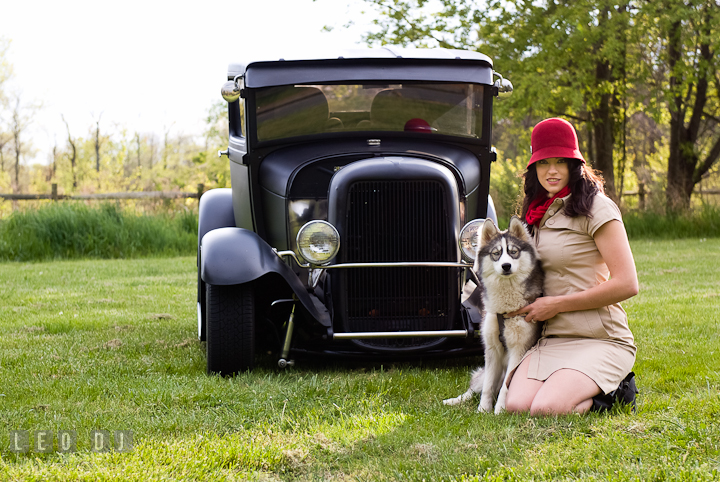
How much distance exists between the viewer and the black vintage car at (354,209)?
12.3 ft

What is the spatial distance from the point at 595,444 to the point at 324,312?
1731mm

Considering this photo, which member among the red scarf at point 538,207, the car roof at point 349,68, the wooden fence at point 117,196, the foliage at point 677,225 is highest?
the car roof at point 349,68

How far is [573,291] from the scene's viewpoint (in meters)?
3.13

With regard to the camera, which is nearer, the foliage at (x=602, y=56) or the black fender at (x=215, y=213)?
the black fender at (x=215, y=213)

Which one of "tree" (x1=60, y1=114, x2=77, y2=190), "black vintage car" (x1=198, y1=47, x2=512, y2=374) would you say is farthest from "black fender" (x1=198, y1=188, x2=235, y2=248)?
"tree" (x1=60, y1=114, x2=77, y2=190)

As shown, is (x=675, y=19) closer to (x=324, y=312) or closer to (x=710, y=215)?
(x=710, y=215)

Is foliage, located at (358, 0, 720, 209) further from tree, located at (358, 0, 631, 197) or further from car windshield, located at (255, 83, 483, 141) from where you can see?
car windshield, located at (255, 83, 483, 141)

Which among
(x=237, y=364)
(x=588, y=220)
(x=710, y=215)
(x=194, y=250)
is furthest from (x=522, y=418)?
(x=710, y=215)

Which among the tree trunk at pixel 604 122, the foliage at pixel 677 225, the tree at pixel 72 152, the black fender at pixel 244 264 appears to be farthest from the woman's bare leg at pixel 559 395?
the tree at pixel 72 152

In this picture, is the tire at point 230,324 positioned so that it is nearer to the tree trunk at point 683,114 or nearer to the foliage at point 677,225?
the foliage at point 677,225

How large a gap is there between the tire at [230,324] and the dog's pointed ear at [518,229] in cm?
150

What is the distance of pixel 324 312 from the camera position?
12.6ft

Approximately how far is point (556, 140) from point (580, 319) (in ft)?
2.78

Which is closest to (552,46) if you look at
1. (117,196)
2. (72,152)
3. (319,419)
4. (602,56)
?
(602,56)
